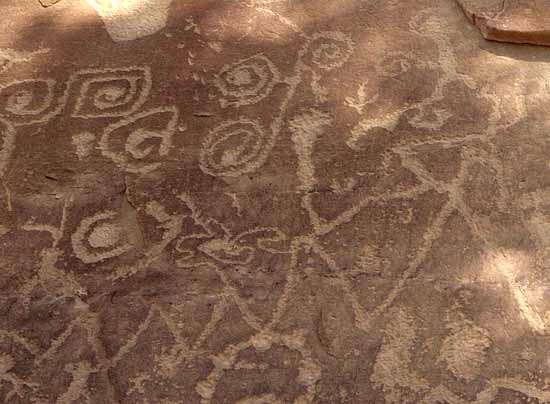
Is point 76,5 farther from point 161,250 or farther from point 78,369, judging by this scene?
point 78,369

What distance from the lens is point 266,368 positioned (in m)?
1.93

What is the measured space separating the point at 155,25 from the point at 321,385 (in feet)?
4.12

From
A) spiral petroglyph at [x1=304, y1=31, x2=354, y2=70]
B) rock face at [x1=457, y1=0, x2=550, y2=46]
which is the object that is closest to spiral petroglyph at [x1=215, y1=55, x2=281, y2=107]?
spiral petroglyph at [x1=304, y1=31, x2=354, y2=70]

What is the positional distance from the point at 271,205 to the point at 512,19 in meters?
0.92

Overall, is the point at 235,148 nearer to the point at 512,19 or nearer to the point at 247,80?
the point at 247,80

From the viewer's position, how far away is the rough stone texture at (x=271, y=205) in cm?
193

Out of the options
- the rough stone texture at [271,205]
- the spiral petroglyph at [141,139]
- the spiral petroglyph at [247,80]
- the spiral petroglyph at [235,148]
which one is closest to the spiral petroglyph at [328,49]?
the rough stone texture at [271,205]

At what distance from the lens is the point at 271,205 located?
2203 millimetres

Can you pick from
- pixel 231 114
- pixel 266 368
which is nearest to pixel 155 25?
pixel 231 114

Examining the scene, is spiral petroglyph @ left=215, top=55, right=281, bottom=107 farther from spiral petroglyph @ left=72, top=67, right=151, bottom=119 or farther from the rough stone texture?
spiral petroglyph @ left=72, top=67, right=151, bottom=119

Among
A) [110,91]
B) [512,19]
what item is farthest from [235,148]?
[512,19]

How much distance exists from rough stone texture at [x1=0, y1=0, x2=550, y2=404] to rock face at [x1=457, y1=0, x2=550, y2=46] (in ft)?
0.14

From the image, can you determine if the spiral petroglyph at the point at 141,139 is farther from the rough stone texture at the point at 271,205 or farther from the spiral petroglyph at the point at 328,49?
the spiral petroglyph at the point at 328,49

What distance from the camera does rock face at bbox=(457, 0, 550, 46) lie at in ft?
8.29
